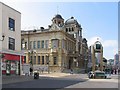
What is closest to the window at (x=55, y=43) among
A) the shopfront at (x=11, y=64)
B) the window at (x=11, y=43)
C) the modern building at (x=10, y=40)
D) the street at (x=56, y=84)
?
the modern building at (x=10, y=40)

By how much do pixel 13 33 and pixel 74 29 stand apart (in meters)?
54.6

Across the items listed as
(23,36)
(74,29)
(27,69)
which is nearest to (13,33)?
(27,69)

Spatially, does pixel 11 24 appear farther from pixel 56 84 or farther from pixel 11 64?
pixel 56 84

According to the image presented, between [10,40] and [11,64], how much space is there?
12.0 ft

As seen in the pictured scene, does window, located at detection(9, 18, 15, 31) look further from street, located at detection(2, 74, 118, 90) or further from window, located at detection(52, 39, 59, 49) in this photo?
window, located at detection(52, 39, 59, 49)

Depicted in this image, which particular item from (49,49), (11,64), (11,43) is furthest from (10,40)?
(49,49)

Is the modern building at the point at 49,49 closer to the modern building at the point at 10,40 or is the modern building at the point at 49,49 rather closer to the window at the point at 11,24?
the modern building at the point at 10,40

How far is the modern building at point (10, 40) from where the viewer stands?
38719mm

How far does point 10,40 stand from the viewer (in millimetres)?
41656

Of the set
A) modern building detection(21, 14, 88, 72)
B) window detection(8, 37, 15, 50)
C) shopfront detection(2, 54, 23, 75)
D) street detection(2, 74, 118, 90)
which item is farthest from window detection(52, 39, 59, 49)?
street detection(2, 74, 118, 90)

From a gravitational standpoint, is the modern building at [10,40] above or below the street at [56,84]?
above

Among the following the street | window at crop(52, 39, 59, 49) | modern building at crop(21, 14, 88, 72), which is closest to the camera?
the street

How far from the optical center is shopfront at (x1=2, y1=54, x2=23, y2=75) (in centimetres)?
3888

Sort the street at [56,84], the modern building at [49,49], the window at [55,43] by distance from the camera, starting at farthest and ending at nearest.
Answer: the window at [55,43]
the modern building at [49,49]
the street at [56,84]
